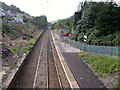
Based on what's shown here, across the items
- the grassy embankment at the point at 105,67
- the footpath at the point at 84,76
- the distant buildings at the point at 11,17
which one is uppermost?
the distant buildings at the point at 11,17

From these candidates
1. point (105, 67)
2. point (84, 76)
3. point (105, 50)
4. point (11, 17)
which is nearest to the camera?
point (84, 76)

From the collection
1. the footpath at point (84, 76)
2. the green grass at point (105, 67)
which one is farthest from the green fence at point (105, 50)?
the footpath at point (84, 76)

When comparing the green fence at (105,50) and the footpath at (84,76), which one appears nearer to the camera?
the footpath at (84,76)

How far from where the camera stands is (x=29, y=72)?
629 inches

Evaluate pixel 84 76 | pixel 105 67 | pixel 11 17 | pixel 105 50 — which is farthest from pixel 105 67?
pixel 11 17

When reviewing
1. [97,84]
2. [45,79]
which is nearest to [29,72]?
[45,79]

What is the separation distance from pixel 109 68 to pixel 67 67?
4.26 m

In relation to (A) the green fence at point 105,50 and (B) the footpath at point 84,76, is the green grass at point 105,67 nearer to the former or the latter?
(B) the footpath at point 84,76

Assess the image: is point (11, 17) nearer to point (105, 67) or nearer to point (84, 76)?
point (84, 76)

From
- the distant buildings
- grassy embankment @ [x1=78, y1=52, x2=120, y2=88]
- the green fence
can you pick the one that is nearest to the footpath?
grassy embankment @ [x1=78, y1=52, x2=120, y2=88]

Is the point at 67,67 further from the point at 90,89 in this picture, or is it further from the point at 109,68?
the point at 90,89

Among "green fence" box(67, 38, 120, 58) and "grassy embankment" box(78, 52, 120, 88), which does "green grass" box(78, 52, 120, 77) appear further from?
"green fence" box(67, 38, 120, 58)

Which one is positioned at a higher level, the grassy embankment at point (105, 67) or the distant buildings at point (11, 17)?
the distant buildings at point (11, 17)

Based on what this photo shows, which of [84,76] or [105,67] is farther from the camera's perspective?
[105,67]
